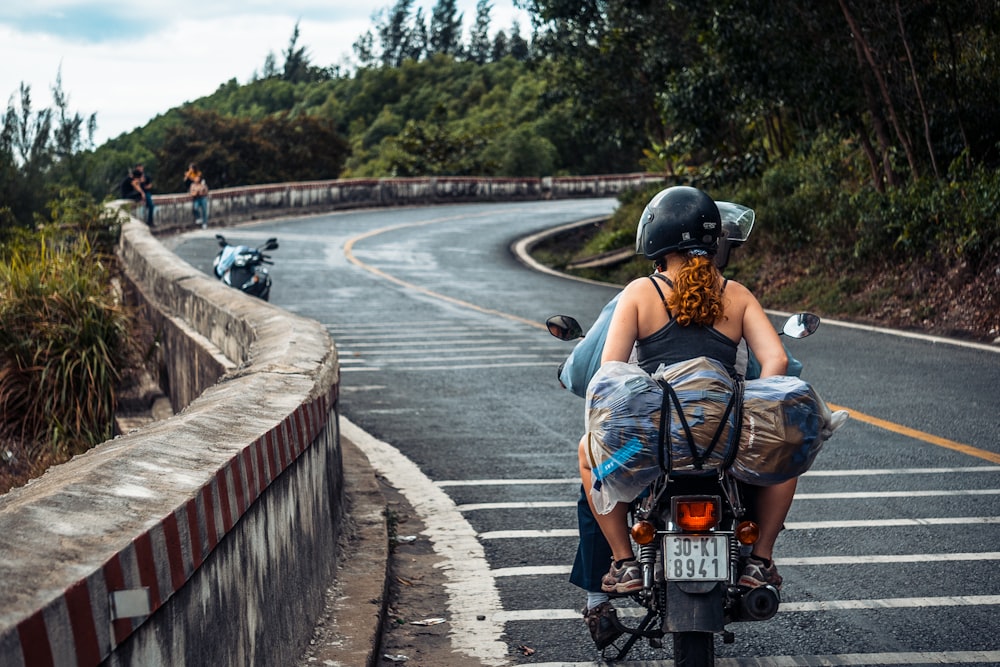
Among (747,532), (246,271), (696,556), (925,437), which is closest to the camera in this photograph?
(696,556)

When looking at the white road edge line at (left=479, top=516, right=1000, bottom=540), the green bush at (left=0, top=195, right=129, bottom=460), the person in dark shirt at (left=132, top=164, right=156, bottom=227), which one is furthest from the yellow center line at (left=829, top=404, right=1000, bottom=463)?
the person in dark shirt at (left=132, top=164, right=156, bottom=227)

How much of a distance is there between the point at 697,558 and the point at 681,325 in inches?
32.9

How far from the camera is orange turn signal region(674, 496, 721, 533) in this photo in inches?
163

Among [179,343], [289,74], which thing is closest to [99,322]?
[179,343]

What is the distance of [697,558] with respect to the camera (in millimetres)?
4082

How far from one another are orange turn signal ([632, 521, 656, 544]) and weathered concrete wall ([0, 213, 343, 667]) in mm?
1197

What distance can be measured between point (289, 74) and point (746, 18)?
142966mm

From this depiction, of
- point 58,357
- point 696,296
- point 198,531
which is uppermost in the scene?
point 696,296

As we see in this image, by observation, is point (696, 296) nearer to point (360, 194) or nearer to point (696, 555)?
point (696, 555)

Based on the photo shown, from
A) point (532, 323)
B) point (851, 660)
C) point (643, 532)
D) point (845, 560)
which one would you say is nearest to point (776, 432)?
point (643, 532)

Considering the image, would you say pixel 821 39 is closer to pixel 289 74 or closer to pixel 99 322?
pixel 99 322

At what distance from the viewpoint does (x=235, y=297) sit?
9.42 meters

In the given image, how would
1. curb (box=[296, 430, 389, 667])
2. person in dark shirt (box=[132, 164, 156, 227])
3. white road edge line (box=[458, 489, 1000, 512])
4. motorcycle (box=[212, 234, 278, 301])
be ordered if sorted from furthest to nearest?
person in dark shirt (box=[132, 164, 156, 227])
motorcycle (box=[212, 234, 278, 301])
white road edge line (box=[458, 489, 1000, 512])
curb (box=[296, 430, 389, 667])

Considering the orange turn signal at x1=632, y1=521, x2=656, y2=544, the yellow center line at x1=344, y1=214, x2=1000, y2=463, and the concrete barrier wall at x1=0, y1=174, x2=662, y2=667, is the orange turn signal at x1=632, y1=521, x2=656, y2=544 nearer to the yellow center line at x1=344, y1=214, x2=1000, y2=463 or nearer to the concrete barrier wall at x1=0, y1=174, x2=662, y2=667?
the concrete barrier wall at x1=0, y1=174, x2=662, y2=667
